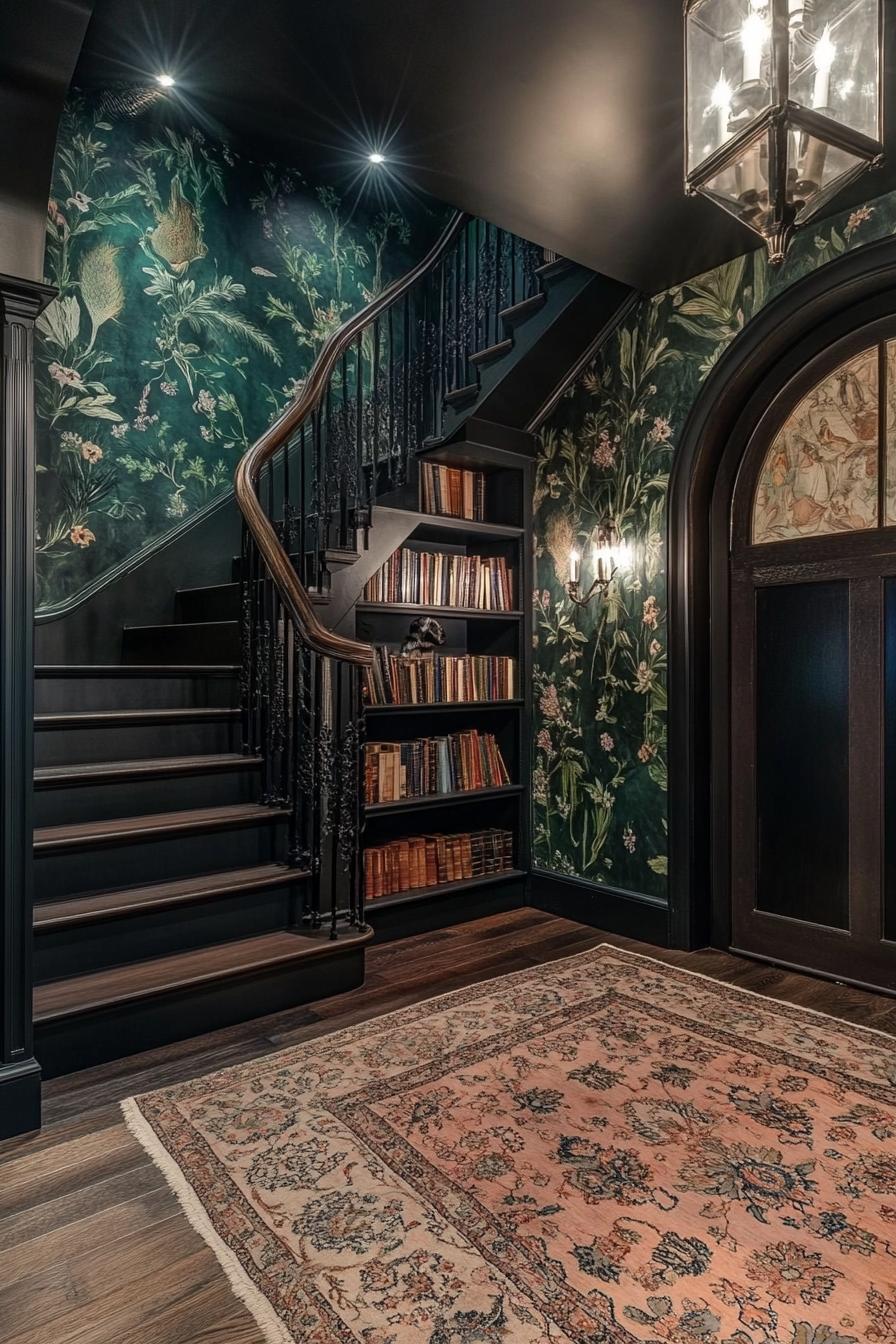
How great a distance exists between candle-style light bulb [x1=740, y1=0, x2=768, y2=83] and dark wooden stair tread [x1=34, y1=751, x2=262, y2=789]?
8.67ft

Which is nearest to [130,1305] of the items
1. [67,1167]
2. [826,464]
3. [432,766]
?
[67,1167]

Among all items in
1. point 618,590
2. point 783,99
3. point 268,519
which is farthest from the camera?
point 618,590

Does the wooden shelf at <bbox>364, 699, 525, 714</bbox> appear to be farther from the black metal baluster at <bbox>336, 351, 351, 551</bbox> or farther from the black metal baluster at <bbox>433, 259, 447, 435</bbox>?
the black metal baluster at <bbox>433, 259, 447, 435</bbox>

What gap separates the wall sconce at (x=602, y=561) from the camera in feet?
12.5

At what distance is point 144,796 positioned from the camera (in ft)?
10.0

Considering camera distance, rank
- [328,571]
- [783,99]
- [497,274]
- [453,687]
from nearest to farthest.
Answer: [783,99] < [328,571] < [453,687] < [497,274]

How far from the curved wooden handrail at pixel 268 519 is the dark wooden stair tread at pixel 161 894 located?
86cm

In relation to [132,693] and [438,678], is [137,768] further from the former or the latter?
[438,678]

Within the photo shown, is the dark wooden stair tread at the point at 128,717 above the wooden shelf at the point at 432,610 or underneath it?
underneath

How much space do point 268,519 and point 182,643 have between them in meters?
1.01

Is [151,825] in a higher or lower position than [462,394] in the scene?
lower

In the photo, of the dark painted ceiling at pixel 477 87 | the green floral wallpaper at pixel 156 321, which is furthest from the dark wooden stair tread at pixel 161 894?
the dark painted ceiling at pixel 477 87

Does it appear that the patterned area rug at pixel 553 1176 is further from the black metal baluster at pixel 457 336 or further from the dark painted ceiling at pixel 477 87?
the black metal baluster at pixel 457 336

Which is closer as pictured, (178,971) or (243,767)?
(178,971)
